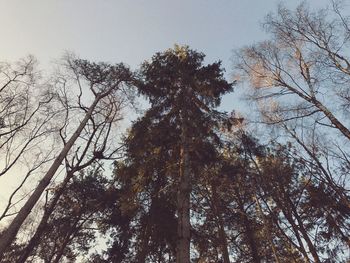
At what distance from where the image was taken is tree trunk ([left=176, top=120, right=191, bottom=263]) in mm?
7488

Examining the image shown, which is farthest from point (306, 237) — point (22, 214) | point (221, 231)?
point (22, 214)

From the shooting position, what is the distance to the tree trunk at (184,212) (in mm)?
7488

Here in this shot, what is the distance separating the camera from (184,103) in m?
11.6

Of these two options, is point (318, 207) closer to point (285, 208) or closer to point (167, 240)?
point (285, 208)

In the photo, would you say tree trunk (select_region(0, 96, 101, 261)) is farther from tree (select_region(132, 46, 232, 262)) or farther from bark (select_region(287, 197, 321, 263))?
bark (select_region(287, 197, 321, 263))

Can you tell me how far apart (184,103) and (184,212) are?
468 cm

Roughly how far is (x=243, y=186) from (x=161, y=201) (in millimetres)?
5415

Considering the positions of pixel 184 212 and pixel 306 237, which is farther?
pixel 306 237

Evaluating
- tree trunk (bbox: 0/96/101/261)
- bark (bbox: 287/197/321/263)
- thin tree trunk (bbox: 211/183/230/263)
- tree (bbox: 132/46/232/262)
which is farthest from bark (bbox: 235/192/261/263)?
tree trunk (bbox: 0/96/101/261)

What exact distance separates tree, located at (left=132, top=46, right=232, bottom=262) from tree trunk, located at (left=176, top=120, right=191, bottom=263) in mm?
58

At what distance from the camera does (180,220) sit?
26.7ft

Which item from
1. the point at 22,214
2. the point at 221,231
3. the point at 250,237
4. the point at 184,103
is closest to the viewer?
the point at 22,214

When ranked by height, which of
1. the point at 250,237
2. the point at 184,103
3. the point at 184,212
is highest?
the point at 184,103

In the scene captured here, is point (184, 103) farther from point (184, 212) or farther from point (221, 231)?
point (221, 231)
